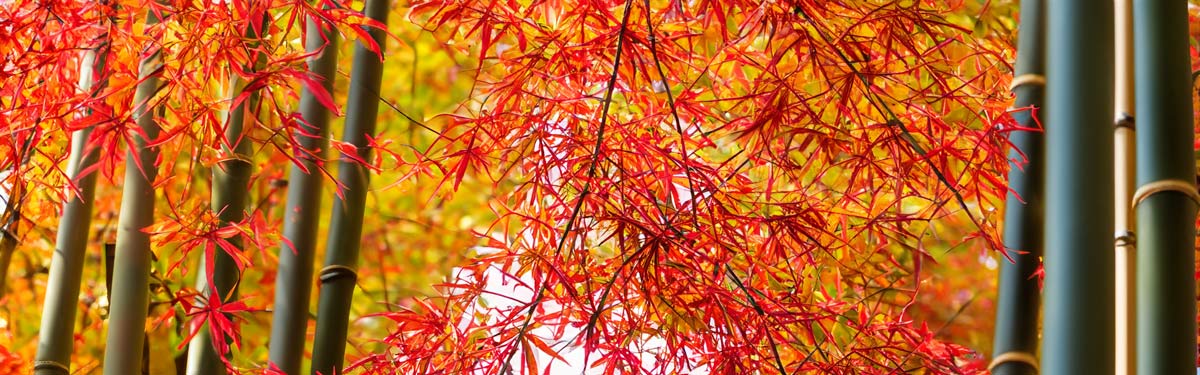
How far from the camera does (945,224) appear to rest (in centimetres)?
279

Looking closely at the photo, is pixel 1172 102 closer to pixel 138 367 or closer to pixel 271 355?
pixel 271 355

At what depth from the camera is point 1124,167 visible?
4.05 feet

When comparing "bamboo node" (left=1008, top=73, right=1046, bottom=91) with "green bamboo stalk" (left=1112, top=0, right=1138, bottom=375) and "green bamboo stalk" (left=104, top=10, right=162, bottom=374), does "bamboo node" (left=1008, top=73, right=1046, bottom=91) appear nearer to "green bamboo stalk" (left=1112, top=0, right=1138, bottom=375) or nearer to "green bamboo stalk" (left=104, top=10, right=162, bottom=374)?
"green bamboo stalk" (left=1112, top=0, right=1138, bottom=375)

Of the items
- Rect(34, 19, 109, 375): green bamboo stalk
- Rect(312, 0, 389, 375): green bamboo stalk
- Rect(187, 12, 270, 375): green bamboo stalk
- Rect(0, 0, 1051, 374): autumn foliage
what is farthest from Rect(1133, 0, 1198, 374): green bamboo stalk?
Rect(34, 19, 109, 375): green bamboo stalk

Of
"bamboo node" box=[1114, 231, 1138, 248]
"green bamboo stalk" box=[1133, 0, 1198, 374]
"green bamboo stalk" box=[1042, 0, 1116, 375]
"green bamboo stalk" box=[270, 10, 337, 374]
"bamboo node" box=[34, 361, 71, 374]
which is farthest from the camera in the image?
"bamboo node" box=[34, 361, 71, 374]

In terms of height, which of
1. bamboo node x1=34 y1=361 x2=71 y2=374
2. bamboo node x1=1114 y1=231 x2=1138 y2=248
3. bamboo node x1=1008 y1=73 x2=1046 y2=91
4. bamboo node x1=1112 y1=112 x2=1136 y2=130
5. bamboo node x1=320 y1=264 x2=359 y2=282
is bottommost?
bamboo node x1=34 y1=361 x2=71 y2=374

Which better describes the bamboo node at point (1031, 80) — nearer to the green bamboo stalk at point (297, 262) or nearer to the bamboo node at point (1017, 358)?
the bamboo node at point (1017, 358)

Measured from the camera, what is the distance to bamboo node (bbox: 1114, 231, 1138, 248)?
1.20m

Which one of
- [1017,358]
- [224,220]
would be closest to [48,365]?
[224,220]

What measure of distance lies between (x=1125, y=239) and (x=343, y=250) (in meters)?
0.83

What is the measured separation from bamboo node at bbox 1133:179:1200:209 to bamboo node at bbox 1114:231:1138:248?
0.04m

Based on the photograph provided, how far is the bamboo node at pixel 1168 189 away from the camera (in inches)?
45.2

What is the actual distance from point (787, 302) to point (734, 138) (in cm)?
36

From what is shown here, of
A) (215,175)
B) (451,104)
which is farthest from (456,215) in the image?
(215,175)
